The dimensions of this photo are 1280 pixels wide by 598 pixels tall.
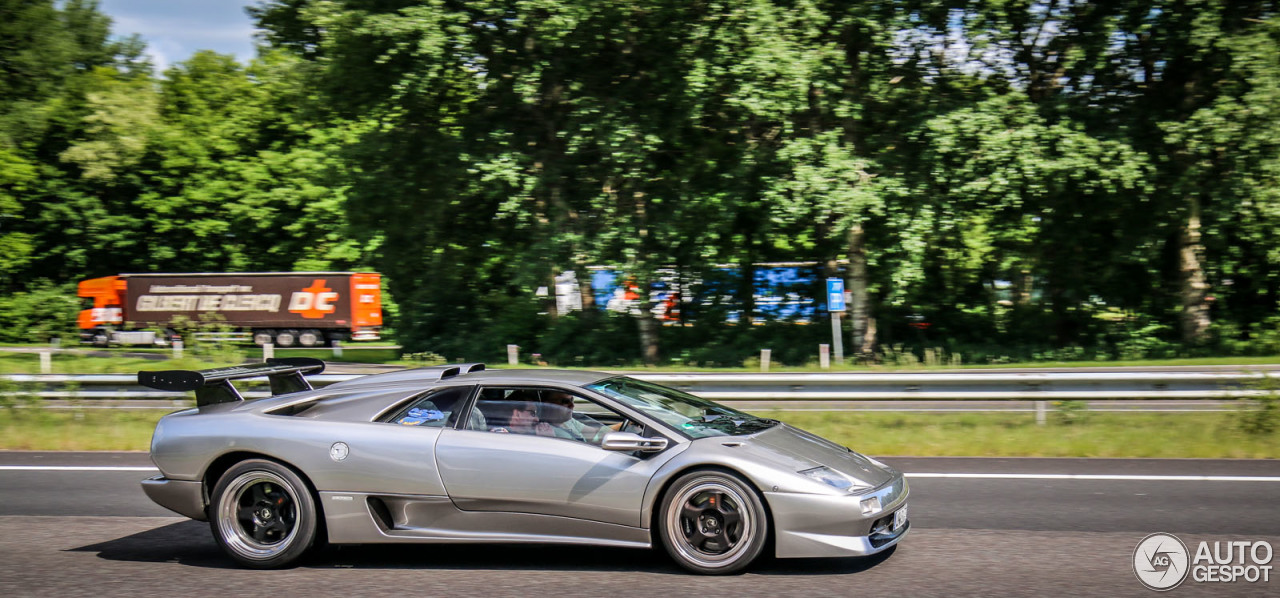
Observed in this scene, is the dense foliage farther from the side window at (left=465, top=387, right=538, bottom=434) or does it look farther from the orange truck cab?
the side window at (left=465, top=387, right=538, bottom=434)

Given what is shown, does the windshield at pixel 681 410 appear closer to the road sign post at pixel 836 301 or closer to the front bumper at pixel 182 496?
the front bumper at pixel 182 496

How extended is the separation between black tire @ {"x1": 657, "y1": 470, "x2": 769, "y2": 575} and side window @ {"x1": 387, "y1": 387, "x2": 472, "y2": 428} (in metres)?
1.40

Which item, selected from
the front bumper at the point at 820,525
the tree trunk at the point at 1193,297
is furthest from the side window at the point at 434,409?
the tree trunk at the point at 1193,297

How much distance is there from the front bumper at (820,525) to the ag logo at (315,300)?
33297 mm

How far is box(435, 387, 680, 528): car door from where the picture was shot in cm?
562

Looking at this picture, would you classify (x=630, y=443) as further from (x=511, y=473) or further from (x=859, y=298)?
(x=859, y=298)

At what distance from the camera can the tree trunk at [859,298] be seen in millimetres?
22953

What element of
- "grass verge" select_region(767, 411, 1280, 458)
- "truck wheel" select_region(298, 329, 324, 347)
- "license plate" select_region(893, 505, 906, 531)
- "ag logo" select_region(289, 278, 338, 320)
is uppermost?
"ag logo" select_region(289, 278, 338, 320)

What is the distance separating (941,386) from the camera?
479 inches

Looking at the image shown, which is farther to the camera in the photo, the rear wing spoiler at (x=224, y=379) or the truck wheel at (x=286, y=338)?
the truck wheel at (x=286, y=338)

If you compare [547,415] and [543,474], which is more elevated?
[547,415]

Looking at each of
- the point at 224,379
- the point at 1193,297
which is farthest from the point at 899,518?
the point at 1193,297

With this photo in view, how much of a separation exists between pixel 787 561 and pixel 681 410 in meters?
1.10

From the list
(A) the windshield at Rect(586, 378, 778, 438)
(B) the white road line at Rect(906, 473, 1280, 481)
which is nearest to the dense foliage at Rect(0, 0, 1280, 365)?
(B) the white road line at Rect(906, 473, 1280, 481)
